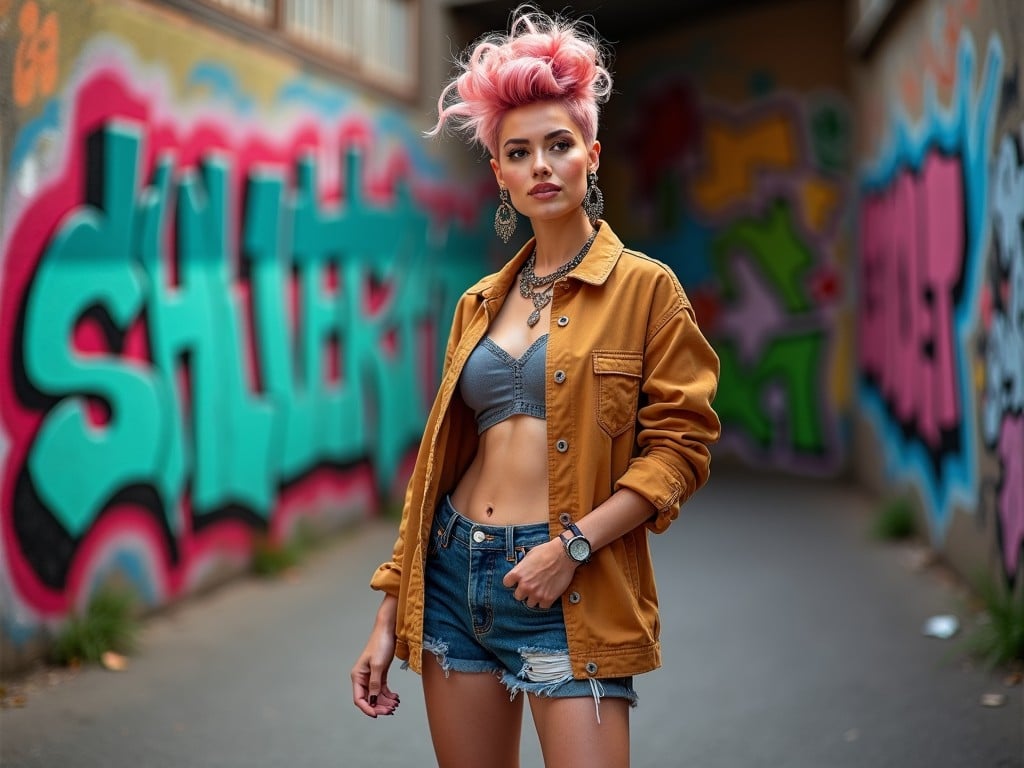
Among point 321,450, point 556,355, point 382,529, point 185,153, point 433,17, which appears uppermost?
point 433,17

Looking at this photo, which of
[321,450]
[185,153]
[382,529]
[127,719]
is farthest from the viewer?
[382,529]

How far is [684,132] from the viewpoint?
12211mm

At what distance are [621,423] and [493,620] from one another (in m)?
0.50

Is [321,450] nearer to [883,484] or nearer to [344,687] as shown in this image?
[344,687]

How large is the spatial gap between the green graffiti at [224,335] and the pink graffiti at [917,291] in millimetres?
3949

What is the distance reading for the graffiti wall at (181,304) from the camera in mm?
5180

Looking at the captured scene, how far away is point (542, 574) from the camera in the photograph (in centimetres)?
229

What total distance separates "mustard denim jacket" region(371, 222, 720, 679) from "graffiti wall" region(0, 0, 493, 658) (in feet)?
11.6

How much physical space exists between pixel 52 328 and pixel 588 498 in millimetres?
3824

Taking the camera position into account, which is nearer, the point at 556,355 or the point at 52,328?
the point at 556,355

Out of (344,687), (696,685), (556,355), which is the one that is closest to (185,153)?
(344,687)

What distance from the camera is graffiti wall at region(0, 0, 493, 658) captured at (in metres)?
5.18

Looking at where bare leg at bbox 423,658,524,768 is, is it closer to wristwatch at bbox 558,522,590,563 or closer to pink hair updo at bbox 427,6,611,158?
wristwatch at bbox 558,522,590,563

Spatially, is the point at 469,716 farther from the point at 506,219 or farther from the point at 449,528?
the point at 506,219
